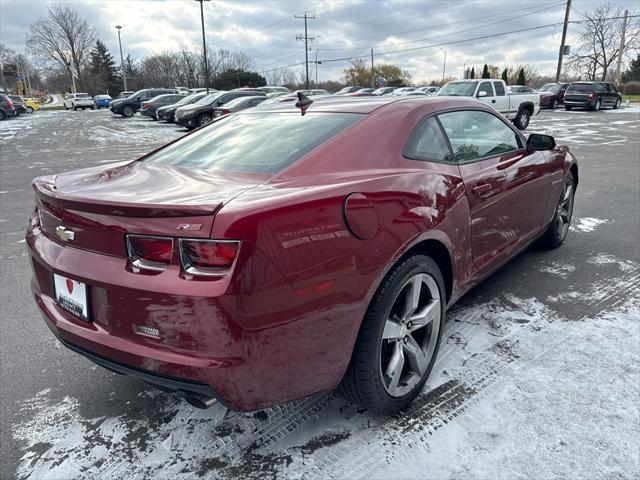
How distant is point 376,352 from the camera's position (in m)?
2.06

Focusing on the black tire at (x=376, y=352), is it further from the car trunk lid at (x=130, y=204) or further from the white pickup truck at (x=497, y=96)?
the white pickup truck at (x=497, y=96)

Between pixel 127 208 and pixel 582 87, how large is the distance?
30985 millimetres

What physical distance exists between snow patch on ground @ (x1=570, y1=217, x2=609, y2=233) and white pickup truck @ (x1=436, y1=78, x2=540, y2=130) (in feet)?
35.2

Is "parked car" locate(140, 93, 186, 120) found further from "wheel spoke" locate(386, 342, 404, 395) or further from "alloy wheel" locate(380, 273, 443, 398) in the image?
"wheel spoke" locate(386, 342, 404, 395)

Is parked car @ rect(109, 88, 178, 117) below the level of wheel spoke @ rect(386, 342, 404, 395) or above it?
above

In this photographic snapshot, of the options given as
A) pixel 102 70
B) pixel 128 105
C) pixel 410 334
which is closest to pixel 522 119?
pixel 410 334

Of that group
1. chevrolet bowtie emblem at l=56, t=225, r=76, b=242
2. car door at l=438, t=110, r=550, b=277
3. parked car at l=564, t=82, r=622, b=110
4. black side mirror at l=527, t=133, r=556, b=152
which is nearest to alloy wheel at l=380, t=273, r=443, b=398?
car door at l=438, t=110, r=550, b=277

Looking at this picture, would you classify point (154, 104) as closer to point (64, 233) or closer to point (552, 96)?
point (552, 96)

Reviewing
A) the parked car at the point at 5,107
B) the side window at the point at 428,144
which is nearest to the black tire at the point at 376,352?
the side window at the point at 428,144

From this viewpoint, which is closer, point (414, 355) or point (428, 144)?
point (414, 355)

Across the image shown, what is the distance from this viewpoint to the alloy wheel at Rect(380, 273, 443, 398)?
7.27 ft

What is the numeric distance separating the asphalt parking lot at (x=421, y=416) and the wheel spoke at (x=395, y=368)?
7.3 inches

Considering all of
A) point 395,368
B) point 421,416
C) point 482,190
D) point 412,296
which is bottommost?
point 421,416

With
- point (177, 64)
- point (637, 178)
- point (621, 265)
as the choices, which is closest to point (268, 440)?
point (621, 265)
